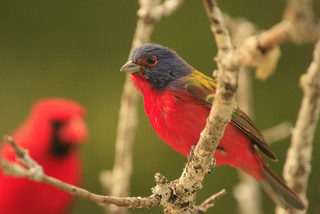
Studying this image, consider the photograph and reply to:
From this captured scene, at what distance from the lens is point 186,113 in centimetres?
238

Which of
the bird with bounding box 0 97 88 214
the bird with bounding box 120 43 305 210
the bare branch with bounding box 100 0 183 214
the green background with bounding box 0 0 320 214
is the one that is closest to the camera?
the bird with bounding box 120 43 305 210

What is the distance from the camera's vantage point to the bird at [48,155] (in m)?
3.83

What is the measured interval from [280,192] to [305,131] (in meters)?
0.44

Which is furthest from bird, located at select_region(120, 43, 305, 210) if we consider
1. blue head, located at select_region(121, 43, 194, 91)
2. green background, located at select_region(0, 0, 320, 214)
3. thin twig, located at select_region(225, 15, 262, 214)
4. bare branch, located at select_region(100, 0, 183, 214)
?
green background, located at select_region(0, 0, 320, 214)

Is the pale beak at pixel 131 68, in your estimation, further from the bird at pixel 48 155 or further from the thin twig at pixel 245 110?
the bird at pixel 48 155

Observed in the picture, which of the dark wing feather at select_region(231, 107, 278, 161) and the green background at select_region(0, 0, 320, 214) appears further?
the green background at select_region(0, 0, 320, 214)

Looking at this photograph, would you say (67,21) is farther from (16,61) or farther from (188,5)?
(188,5)

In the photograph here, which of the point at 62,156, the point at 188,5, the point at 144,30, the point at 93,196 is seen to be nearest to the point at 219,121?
the point at 93,196

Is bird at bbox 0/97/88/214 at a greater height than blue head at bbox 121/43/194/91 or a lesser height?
greater

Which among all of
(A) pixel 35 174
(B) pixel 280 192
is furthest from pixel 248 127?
(A) pixel 35 174

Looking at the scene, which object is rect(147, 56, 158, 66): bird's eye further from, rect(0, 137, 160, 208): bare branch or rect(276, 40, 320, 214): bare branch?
rect(0, 137, 160, 208): bare branch

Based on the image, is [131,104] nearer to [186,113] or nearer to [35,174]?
[186,113]

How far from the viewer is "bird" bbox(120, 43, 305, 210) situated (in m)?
2.39

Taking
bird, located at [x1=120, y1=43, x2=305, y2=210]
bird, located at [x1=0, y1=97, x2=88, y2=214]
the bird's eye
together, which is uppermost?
bird, located at [x1=0, y1=97, x2=88, y2=214]
